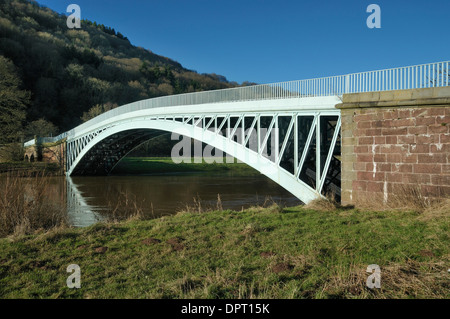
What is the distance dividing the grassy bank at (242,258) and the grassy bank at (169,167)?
33.2 metres

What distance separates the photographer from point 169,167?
4209cm

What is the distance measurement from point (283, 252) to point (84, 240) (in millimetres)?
3169

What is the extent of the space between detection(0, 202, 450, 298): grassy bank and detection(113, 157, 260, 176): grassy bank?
33.2 metres

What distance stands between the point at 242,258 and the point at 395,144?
5.57 m

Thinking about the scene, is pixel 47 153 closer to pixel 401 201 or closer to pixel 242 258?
pixel 401 201

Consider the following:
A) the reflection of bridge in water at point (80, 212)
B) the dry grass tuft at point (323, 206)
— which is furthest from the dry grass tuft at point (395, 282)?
the reflection of bridge in water at point (80, 212)

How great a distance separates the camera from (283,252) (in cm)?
528

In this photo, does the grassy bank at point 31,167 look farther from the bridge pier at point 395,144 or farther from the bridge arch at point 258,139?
the bridge pier at point 395,144

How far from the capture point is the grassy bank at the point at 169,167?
40719mm

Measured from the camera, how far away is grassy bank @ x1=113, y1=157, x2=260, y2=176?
134 feet

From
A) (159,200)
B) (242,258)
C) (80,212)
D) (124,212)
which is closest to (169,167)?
(159,200)
